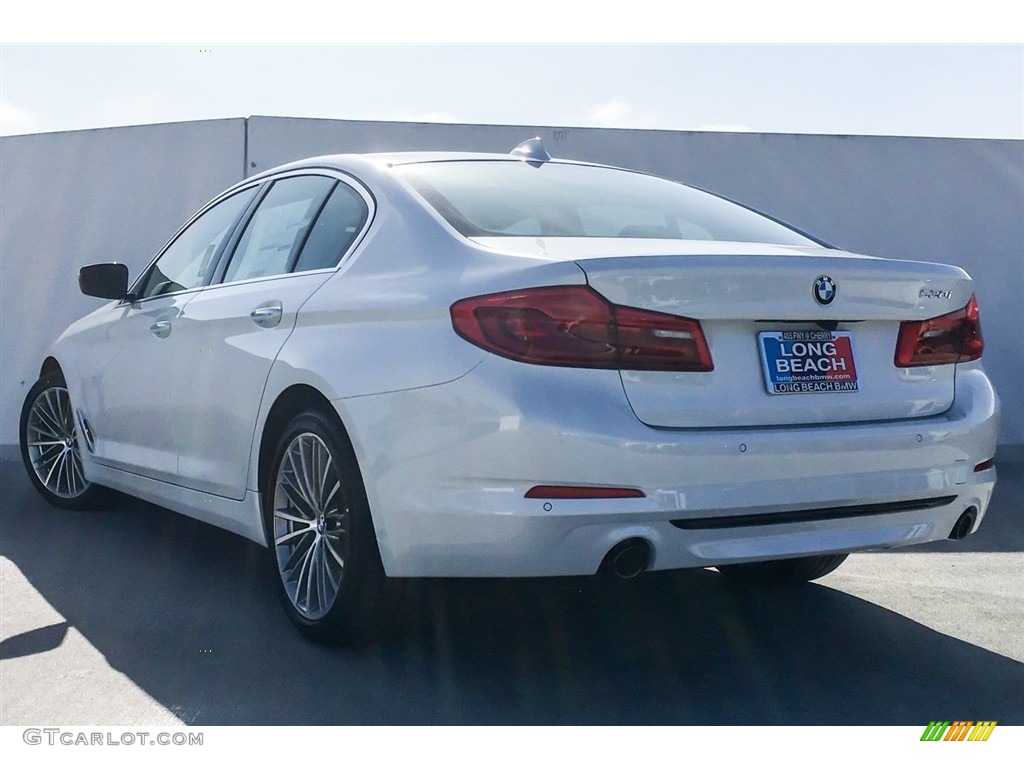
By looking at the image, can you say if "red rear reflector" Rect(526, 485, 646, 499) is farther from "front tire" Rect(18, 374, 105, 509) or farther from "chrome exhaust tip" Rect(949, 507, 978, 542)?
"front tire" Rect(18, 374, 105, 509)

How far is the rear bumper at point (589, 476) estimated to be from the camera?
9.69ft

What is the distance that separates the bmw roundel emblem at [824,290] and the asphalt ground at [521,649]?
111cm

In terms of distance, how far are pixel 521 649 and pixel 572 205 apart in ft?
4.76

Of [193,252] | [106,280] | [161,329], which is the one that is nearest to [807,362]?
[161,329]

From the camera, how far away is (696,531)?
3055 millimetres

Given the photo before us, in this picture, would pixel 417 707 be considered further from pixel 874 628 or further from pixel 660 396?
pixel 874 628

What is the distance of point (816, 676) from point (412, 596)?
155cm

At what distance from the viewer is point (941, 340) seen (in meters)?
3.50

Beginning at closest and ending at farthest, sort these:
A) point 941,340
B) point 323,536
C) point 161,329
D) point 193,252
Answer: point 941,340 → point 323,536 → point 161,329 → point 193,252

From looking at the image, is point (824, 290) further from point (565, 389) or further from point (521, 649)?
point (521, 649)

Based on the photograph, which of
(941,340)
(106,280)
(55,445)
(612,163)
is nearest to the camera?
(941,340)
